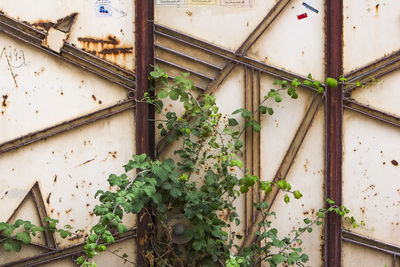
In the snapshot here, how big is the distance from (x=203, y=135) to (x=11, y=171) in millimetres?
1526

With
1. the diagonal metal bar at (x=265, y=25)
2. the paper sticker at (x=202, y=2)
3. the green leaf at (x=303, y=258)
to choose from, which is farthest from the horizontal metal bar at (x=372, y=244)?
the paper sticker at (x=202, y=2)

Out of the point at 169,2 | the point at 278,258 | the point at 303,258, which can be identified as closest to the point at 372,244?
the point at 303,258

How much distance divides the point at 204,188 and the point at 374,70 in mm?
1676

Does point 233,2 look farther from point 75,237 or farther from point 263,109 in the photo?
point 75,237

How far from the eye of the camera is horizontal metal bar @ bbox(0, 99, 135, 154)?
3.48 meters

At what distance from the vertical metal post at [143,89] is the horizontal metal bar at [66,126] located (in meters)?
0.13

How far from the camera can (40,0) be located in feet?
11.3

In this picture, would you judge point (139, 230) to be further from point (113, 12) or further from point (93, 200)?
point (113, 12)

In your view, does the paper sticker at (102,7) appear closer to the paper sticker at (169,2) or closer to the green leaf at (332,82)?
the paper sticker at (169,2)

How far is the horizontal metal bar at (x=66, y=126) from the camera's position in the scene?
3.48 metres

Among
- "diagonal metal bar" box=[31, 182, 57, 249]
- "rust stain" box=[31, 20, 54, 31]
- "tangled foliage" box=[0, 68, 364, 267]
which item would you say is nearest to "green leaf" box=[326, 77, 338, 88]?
"tangled foliage" box=[0, 68, 364, 267]

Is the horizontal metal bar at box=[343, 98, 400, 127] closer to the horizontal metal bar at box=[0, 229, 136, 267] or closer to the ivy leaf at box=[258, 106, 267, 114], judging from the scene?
the ivy leaf at box=[258, 106, 267, 114]

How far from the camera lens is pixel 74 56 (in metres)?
3.50

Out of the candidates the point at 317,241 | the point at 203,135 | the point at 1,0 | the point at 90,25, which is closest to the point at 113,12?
the point at 90,25
